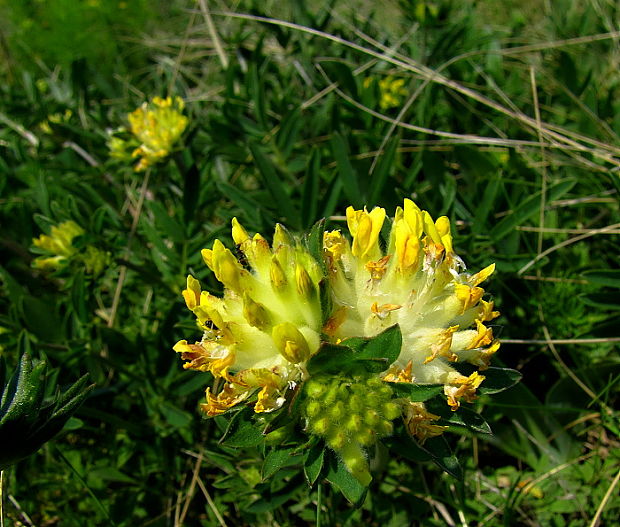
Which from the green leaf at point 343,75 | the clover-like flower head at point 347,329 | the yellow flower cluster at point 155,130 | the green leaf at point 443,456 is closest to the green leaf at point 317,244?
the clover-like flower head at point 347,329

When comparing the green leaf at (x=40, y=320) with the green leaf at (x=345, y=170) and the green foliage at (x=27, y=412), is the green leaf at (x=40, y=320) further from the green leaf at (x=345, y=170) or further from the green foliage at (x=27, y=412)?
the green leaf at (x=345, y=170)

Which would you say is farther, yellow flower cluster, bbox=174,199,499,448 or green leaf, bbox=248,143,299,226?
green leaf, bbox=248,143,299,226

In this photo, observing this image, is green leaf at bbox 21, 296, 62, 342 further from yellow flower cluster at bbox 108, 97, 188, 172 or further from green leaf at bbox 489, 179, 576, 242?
green leaf at bbox 489, 179, 576, 242

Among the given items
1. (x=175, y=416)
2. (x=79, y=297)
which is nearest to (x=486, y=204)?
(x=175, y=416)

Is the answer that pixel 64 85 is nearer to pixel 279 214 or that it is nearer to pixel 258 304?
pixel 279 214

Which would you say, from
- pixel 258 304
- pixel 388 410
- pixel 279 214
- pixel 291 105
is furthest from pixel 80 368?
pixel 291 105

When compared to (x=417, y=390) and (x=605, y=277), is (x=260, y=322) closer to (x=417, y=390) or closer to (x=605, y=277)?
(x=417, y=390)

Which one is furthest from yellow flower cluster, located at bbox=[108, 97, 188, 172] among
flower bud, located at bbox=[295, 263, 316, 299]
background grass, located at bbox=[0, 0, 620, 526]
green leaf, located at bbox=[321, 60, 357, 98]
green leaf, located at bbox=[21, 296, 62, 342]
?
flower bud, located at bbox=[295, 263, 316, 299]
